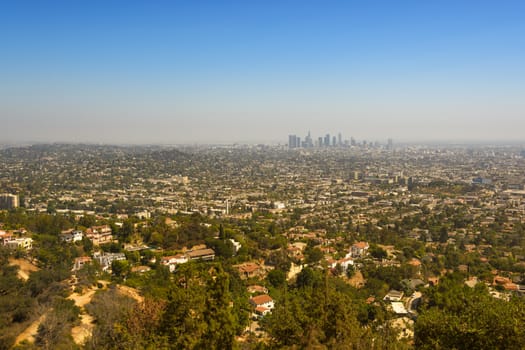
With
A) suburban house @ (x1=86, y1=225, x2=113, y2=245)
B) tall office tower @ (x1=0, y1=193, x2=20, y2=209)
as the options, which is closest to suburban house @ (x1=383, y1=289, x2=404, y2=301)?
suburban house @ (x1=86, y1=225, x2=113, y2=245)

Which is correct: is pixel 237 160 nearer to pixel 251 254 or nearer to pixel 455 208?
pixel 455 208

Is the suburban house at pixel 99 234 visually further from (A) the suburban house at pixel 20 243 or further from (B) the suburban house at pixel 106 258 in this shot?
(A) the suburban house at pixel 20 243

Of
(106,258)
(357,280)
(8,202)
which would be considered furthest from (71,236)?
(8,202)

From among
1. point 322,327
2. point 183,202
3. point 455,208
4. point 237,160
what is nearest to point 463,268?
point 322,327

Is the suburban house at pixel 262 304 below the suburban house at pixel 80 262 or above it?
below

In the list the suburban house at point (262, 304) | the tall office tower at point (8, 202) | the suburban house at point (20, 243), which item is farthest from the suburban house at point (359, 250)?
the tall office tower at point (8, 202)
